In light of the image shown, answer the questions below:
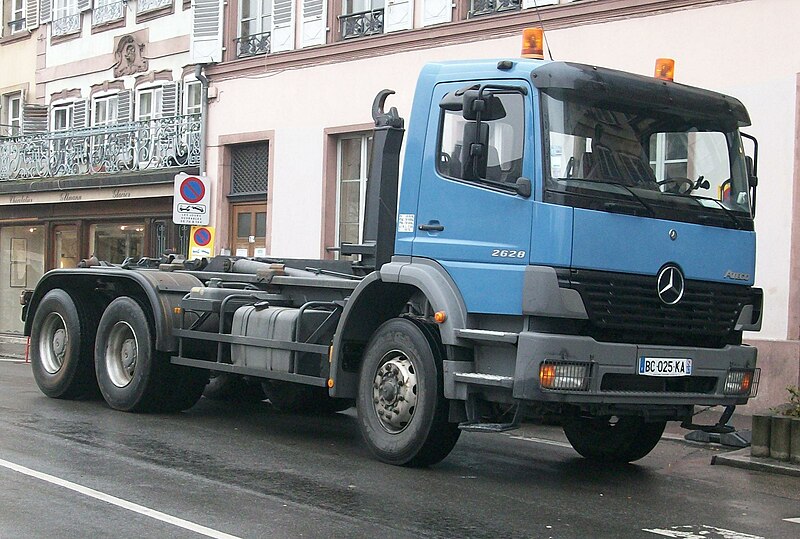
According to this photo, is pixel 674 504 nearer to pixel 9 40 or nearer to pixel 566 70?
pixel 566 70

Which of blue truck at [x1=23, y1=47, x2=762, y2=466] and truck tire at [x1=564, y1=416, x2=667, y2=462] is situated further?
truck tire at [x1=564, y1=416, x2=667, y2=462]

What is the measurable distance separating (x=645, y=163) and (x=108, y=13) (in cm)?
2103

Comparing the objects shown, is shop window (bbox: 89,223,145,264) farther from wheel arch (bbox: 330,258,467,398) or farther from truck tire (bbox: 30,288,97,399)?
wheel arch (bbox: 330,258,467,398)

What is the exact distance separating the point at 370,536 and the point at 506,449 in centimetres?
449

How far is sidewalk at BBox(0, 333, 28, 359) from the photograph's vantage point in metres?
22.9

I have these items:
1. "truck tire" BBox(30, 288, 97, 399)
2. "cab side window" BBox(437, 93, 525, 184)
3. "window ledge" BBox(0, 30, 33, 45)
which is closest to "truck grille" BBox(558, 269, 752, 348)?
"cab side window" BBox(437, 93, 525, 184)

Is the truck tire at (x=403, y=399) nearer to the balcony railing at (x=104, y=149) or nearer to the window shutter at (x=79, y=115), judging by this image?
the balcony railing at (x=104, y=149)

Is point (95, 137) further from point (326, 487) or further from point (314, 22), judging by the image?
point (326, 487)

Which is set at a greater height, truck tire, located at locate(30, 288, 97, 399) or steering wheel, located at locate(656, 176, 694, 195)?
steering wheel, located at locate(656, 176, 694, 195)

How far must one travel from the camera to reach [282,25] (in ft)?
74.2

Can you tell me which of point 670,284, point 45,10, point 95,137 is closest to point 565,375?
point 670,284

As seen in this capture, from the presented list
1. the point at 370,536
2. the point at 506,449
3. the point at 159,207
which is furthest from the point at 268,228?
the point at 370,536

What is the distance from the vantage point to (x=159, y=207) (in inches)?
1013

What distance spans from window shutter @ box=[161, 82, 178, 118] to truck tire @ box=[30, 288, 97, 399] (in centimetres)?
1217
